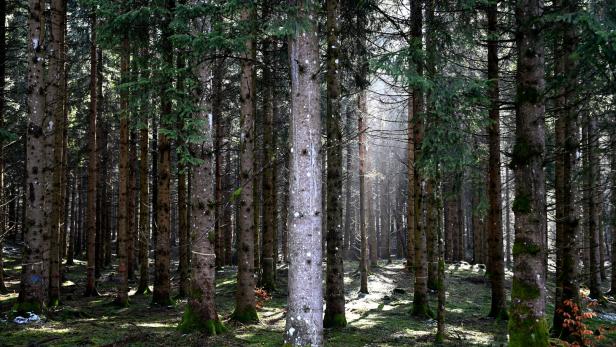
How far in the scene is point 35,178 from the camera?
35.8ft

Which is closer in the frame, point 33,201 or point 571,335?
point 571,335

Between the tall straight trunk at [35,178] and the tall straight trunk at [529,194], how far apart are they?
1064 centimetres

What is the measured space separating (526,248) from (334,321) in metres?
5.71

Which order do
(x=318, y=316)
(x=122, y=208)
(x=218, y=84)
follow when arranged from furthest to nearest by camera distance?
(x=218, y=84), (x=122, y=208), (x=318, y=316)

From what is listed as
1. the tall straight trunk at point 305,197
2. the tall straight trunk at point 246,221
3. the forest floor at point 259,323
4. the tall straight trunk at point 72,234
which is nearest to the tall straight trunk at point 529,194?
the tall straight trunk at point 305,197

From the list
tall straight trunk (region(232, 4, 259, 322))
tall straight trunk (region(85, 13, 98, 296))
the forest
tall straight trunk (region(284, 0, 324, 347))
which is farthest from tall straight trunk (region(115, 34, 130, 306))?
tall straight trunk (region(284, 0, 324, 347))

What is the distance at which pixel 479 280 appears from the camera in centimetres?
2342

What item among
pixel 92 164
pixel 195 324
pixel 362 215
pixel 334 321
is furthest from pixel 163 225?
pixel 362 215

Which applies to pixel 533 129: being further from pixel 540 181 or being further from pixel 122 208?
pixel 122 208

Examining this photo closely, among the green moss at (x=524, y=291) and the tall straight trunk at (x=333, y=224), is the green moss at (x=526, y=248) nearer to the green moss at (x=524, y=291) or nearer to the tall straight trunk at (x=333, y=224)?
the green moss at (x=524, y=291)

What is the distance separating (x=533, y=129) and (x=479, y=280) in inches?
738

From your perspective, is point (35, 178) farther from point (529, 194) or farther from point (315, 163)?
point (529, 194)

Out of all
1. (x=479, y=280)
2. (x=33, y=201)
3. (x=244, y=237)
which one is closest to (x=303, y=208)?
(x=244, y=237)

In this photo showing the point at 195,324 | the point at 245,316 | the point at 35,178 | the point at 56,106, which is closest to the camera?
the point at 195,324
